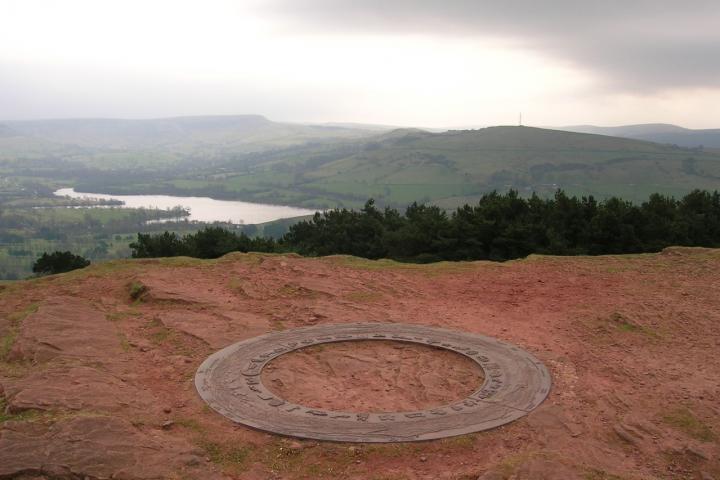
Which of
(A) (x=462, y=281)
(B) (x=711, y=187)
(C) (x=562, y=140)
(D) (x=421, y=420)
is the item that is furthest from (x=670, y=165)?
(D) (x=421, y=420)

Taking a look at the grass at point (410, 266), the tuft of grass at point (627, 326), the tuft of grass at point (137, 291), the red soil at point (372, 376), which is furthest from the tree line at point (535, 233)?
the red soil at point (372, 376)

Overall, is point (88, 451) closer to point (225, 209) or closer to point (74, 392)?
point (74, 392)

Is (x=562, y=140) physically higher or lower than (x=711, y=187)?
higher

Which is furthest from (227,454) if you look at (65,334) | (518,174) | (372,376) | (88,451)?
(518,174)

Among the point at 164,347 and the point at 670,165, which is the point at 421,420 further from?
the point at 670,165

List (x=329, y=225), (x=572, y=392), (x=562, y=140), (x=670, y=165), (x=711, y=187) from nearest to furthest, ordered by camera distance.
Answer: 1. (x=572, y=392)
2. (x=329, y=225)
3. (x=711, y=187)
4. (x=670, y=165)
5. (x=562, y=140)

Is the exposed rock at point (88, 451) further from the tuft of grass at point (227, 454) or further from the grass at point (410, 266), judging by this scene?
the grass at point (410, 266)

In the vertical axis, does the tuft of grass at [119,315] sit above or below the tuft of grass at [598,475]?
above

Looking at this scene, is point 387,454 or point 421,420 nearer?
point 387,454
